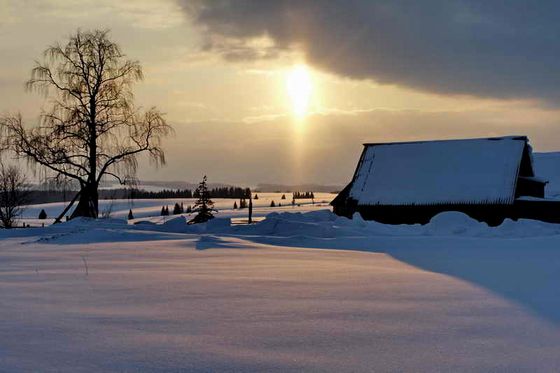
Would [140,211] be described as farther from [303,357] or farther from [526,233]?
[303,357]

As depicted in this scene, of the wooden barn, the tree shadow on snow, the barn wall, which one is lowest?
the tree shadow on snow

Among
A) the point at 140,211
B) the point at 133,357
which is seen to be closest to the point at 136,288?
the point at 133,357

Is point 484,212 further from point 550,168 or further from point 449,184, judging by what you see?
point 550,168

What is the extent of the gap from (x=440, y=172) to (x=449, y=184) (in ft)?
4.66

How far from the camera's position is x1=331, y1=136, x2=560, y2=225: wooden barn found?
2962 cm

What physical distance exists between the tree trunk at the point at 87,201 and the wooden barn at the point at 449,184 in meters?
13.3

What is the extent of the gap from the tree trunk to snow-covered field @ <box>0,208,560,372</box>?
53.1ft

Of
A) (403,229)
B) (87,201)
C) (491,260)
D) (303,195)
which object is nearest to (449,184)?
(403,229)

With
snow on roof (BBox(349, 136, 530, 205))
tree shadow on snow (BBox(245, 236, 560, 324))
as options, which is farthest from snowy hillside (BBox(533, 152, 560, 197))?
tree shadow on snow (BBox(245, 236, 560, 324))

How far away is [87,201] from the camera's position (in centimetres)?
2605

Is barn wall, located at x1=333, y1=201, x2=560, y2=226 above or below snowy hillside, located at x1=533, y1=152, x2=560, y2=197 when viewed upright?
below

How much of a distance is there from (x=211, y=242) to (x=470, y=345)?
31.7 feet

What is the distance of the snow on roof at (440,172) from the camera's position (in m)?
30.5

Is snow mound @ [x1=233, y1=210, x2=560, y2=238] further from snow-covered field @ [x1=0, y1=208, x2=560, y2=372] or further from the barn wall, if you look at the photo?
snow-covered field @ [x1=0, y1=208, x2=560, y2=372]
